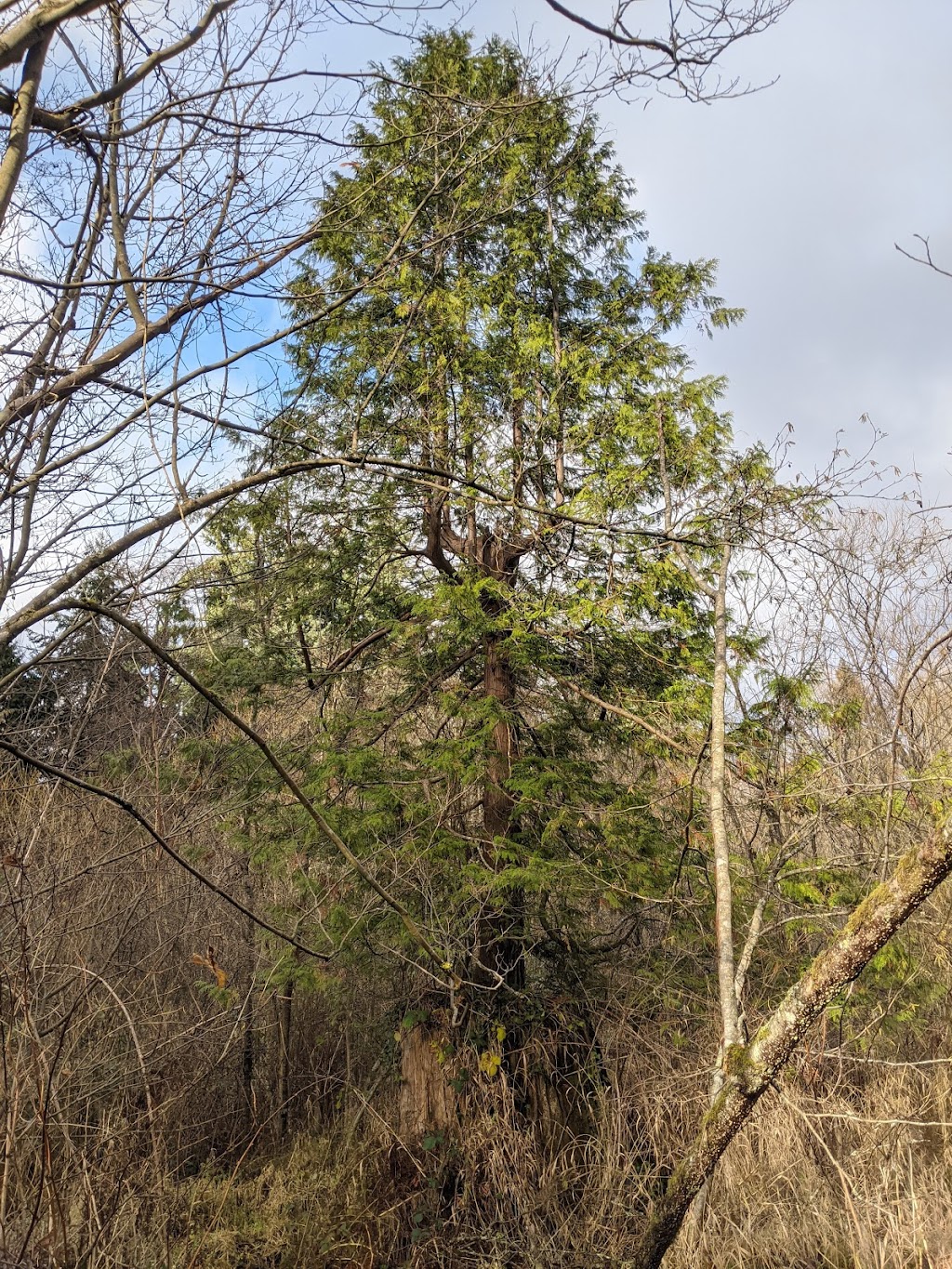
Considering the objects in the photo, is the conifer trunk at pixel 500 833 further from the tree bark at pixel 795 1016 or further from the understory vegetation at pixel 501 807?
the tree bark at pixel 795 1016

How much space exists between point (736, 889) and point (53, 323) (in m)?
4.95

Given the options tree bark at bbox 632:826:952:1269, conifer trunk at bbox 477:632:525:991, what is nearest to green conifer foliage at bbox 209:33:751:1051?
conifer trunk at bbox 477:632:525:991

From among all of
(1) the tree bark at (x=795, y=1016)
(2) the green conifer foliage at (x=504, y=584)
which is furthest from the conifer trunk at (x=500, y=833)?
(1) the tree bark at (x=795, y=1016)

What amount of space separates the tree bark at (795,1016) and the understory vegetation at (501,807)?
816 mm

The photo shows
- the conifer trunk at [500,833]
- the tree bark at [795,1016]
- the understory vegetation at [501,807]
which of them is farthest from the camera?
the conifer trunk at [500,833]

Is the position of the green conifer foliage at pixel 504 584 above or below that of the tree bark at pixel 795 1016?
above

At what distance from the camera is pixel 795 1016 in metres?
2.56

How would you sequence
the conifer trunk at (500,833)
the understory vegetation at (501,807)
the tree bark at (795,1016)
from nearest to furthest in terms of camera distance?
the tree bark at (795,1016), the understory vegetation at (501,807), the conifer trunk at (500,833)

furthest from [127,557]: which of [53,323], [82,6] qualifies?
[82,6]

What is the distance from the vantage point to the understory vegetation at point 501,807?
4.61m

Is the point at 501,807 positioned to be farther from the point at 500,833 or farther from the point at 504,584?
the point at 504,584

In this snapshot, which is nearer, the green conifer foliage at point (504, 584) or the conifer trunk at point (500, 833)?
the green conifer foliage at point (504, 584)

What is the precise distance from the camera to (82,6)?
173cm

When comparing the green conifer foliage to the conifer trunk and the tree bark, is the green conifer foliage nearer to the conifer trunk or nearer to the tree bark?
the conifer trunk
